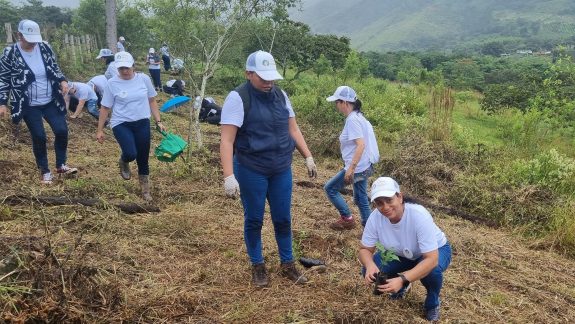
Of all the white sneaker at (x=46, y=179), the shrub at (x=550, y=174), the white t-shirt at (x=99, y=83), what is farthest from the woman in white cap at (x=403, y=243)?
the white t-shirt at (x=99, y=83)

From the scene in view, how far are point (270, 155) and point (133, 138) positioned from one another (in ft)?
7.22

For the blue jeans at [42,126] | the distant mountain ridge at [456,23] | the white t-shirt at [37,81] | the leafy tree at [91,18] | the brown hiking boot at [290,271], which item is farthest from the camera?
the distant mountain ridge at [456,23]

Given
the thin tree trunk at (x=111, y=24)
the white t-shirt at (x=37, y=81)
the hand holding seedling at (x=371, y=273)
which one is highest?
the thin tree trunk at (x=111, y=24)

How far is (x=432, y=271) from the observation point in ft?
10.5

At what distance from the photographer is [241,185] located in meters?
3.45

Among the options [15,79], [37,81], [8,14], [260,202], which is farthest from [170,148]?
[8,14]

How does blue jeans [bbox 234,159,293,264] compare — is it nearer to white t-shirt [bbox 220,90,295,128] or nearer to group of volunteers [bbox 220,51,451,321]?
group of volunteers [bbox 220,51,451,321]

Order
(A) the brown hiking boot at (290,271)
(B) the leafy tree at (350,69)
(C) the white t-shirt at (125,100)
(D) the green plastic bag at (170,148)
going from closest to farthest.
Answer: (A) the brown hiking boot at (290,271), (C) the white t-shirt at (125,100), (D) the green plastic bag at (170,148), (B) the leafy tree at (350,69)

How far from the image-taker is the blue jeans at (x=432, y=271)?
10.6ft

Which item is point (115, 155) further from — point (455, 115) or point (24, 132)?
point (455, 115)

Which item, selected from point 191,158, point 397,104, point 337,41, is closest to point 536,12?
point 337,41

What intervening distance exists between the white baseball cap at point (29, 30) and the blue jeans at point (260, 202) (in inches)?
111

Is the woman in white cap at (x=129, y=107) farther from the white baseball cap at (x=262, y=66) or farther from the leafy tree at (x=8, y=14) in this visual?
the leafy tree at (x=8, y=14)

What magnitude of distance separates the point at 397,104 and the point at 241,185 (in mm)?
10199
